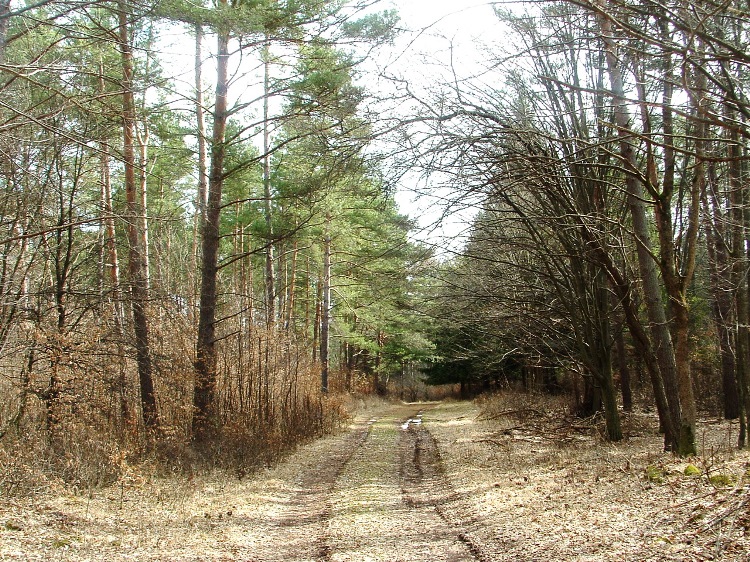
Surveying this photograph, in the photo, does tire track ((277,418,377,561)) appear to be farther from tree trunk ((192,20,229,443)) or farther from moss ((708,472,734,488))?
moss ((708,472,734,488))

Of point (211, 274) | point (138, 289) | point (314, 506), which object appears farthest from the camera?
point (211, 274)

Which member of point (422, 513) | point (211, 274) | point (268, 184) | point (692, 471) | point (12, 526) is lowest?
point (422, 513)

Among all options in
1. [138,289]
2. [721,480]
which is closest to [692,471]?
[721,480]

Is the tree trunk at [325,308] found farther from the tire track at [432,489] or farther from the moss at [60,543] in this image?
the moss at [60,543]

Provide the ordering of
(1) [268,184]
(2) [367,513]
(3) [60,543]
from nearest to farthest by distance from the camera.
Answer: (3) [60,543] → (2) [367,513] → (1) [268,184]

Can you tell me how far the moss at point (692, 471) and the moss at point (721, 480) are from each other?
1.46 ft

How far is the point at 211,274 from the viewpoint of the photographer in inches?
512

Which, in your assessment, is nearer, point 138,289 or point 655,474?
point 655,474

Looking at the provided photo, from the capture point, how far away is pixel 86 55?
1002 cm

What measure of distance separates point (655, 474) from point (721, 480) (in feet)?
3.75

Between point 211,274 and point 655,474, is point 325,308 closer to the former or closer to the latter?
point 211,274

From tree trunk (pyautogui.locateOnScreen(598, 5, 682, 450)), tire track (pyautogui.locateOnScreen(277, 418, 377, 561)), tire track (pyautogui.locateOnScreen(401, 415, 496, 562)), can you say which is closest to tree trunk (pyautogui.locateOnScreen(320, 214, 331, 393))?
tire track (pyautogui.locateOnScreen(401, 415, 496, 562))

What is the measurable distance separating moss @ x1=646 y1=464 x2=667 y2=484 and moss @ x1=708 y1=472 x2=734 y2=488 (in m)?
0.73

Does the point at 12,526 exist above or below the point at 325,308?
below
